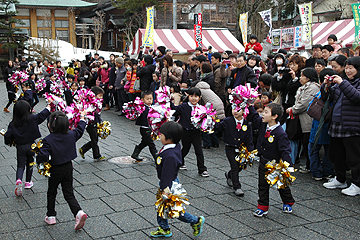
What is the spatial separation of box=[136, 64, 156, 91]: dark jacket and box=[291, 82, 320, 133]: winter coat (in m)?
5.56

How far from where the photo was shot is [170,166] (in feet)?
12.5

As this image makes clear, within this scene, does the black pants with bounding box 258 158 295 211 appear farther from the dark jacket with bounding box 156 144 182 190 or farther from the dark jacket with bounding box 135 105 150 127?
the dark jacket with bounding box 135 105 150 127

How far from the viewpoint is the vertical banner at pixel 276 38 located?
1753 cm

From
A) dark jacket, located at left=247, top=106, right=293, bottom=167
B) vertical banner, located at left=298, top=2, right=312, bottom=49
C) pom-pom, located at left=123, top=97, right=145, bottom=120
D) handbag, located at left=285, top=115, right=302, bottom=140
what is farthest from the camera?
vertical banner, located at left=298, top=2, right=312, bottom=49

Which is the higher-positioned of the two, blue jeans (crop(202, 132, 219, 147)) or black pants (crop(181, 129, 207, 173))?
black pants (crop(181, 129, 207, 173))

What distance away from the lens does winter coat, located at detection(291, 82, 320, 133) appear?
20.8 feet

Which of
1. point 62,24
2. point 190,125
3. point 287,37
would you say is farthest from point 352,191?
point 62,24

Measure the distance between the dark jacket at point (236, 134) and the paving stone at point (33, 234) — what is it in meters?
2.81

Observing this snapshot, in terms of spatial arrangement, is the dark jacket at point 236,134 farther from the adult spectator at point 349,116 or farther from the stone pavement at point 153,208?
the adult spectator at point 349,116

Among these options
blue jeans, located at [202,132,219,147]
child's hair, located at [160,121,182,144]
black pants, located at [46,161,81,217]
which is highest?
child's hair, located at [160,121,182,144]

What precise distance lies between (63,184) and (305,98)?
4305mm

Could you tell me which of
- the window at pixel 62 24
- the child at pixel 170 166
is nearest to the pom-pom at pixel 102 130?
the child at pixel 170 166

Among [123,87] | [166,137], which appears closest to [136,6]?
[123,87]

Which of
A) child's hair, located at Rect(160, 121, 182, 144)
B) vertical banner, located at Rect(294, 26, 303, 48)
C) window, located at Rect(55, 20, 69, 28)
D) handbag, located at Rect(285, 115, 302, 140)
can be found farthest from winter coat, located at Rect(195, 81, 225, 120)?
window, located at Rect(55, 20, 69, 28)
